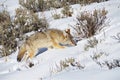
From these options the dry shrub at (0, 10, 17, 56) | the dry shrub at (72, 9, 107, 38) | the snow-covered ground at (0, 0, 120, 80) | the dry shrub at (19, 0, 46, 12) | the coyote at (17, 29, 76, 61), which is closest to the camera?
the snow-covered ground at (0, 0, 120, 80)

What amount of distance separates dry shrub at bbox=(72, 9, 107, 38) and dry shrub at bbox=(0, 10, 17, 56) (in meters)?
1.66

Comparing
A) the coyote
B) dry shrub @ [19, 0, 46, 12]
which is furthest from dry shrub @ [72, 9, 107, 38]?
dry shrub @ [19, 0, 46, 12]

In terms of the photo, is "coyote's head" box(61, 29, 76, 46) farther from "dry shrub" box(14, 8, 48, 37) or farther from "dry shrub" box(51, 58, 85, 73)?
"dry shrub" box(14, 8, 48, 37)

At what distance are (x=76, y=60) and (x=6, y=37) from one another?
11.7 feet

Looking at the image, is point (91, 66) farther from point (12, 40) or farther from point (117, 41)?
point (12, 40)

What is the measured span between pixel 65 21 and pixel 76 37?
1360 millimetres

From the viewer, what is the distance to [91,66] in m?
5.78

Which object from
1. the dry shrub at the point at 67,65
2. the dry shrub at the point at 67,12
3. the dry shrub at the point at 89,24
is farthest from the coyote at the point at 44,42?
the dry shrub at the point at 67,12

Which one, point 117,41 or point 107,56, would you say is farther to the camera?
point 117,41

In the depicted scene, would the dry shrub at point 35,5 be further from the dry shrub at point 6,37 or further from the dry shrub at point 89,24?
the dry shrub at point 89,24

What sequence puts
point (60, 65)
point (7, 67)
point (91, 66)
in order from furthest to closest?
1. point (7, 67)
2. point (60, 65)
3. point (91, 66)

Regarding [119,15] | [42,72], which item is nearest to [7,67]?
[42,72]

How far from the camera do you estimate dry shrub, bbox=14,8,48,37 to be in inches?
397

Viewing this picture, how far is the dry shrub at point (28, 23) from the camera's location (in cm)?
1007
